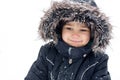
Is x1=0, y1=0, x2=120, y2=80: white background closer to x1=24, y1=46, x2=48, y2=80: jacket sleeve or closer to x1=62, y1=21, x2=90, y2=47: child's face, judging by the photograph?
x1=24, y1=46, x2=48, y2=80: jacket sleeve

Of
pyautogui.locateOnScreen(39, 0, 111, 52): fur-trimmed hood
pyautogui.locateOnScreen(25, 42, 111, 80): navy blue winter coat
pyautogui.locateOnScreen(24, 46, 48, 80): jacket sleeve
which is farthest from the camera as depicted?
pyautogui.locateOnScreen(24, 46, 48, 80): jacket sleeve

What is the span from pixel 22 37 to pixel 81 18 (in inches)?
153

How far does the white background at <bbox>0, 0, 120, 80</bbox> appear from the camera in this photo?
566 cm

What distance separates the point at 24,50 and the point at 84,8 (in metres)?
3.02

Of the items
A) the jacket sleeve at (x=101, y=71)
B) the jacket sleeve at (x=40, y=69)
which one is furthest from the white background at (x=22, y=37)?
the jacket sleeve at (x=101, y=71)

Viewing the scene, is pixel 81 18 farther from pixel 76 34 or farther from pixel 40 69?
pixel 40 69

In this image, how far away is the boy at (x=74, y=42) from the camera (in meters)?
3.57

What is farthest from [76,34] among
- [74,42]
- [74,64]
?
[74,64]

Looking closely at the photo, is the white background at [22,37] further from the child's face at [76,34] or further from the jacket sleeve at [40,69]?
the child's face at [76,34]

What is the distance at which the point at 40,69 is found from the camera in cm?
381

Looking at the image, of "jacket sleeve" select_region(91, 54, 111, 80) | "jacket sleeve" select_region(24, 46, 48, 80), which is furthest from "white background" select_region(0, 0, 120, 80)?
"jacket sleeve" select_region(91, 54, 111, 80)

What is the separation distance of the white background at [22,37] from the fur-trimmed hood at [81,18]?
0.16 m

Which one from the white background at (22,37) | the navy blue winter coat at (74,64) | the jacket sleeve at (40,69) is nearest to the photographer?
the navy blue winter coat at (74,64)

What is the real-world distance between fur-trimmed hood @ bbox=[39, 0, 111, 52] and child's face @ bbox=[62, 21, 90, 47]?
49 millimetres
